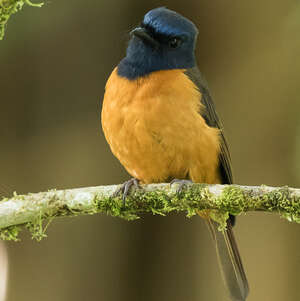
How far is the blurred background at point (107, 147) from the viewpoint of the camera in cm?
557

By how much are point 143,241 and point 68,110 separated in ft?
5.06

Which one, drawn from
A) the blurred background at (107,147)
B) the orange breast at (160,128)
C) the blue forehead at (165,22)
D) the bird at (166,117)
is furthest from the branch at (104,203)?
the blurred background at (107,147)

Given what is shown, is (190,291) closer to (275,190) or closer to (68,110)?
(68,110)

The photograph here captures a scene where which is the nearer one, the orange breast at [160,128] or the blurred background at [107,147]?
the orange breast at [160,128]

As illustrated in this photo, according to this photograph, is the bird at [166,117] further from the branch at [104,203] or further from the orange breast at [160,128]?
the branch at [104,203]

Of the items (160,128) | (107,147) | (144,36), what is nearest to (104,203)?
(160,128)

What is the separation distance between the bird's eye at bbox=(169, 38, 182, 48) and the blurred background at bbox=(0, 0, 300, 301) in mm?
1434

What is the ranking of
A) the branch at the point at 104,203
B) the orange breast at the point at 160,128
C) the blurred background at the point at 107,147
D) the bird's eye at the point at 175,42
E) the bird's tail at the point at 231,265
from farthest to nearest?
the blurred background at the point at 107,147 → the bird's tail at the point at 231,265 → the bird's eye at the point at 175,42 → the orange breast at the point at 160,128 → the branch at the point at 104,203

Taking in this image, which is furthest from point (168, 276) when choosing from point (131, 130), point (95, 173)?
point (131, 130)

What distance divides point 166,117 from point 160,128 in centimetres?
9

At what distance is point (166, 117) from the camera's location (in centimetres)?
404

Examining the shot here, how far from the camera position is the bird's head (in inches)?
170

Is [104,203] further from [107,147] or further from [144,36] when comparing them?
[107,147]

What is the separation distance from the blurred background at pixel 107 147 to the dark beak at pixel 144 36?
1653 millimetres
